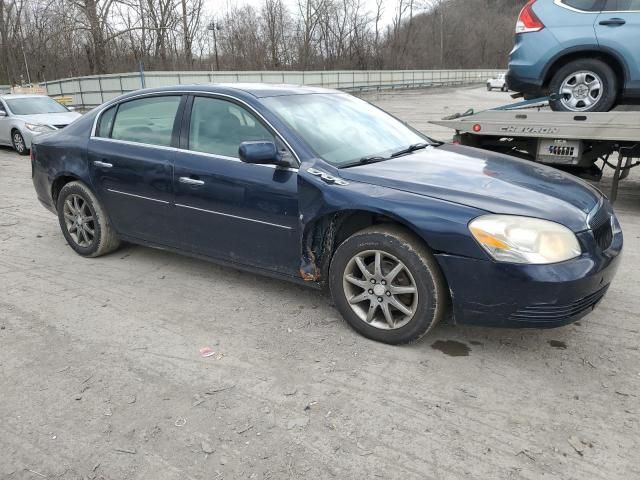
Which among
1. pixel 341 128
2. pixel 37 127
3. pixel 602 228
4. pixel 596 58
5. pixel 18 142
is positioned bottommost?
pixel 18 142

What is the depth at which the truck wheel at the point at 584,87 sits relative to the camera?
20.7ft

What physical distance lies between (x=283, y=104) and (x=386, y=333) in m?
1.79

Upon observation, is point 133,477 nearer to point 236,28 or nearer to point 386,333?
point 386,333

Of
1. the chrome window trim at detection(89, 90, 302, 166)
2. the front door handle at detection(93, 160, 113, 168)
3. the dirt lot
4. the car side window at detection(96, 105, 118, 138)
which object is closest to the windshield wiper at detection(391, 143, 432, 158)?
→ the chrome window trim at detection(89, 90, 302, 166)

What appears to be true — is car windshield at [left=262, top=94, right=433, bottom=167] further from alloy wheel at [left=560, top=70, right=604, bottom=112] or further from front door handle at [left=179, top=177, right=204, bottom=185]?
alloy wheel at [left=560, top=70, right=604, bottom=112]

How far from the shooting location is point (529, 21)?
671cm

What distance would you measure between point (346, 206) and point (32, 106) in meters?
13.0

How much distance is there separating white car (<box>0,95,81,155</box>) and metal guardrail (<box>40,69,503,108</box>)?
11.3ft

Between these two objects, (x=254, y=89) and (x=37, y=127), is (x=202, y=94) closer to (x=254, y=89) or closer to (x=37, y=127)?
(x=254, y=89)

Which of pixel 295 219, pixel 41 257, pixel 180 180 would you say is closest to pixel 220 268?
pixel 180 180

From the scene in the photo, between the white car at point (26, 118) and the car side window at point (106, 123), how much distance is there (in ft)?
29.3

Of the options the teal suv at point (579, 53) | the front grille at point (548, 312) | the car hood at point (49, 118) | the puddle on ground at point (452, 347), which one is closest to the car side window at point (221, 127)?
the puddle on ground at point (452, 347)

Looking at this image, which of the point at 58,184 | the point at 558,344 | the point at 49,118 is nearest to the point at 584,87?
the point at 558,344

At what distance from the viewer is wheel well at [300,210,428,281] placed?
11.1 feet
